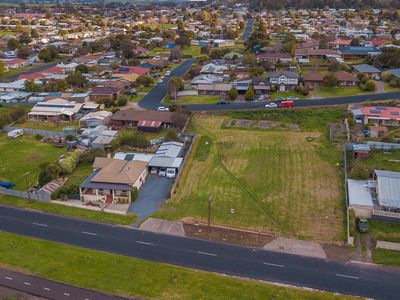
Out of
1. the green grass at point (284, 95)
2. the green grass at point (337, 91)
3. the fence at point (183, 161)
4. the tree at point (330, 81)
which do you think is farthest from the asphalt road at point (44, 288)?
the tree at point (330, 81)

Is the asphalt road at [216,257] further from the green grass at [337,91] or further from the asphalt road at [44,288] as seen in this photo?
the green grass at [337,91]

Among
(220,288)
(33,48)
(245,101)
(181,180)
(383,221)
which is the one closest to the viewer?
(220,288)

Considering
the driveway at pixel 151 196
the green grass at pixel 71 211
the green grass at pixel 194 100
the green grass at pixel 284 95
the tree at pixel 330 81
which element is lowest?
the green grass at pixel 71 211

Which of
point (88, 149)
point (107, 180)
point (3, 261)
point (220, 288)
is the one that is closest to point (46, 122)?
point (88, 149)

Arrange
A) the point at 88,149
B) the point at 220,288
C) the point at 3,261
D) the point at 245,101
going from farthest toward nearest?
the point at 245,101 → the point at 88,149 → the point at 3,261 → the point at 220,288

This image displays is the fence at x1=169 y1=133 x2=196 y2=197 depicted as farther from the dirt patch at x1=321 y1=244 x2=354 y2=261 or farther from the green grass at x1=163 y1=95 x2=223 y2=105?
the green grass at x1=163 y1=95 x2=223 y2=105

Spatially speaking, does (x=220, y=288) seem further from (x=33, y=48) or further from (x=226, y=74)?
(x=33, y=48)
